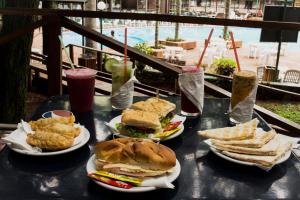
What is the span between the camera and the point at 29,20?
12.2 feet

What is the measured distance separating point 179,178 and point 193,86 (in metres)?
0.68

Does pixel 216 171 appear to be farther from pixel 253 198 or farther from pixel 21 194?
pixel 21 194

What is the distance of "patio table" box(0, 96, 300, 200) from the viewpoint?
108 cm

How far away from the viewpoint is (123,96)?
183 cm

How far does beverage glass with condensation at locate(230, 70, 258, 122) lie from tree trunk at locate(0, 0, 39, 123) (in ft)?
8.54

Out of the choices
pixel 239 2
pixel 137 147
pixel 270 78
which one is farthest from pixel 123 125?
pixel 239 2

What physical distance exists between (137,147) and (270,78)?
11.2 meters

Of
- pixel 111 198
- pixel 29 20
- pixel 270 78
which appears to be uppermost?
pixel 29 20

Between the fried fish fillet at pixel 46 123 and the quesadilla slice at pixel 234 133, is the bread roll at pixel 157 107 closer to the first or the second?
the quesadilla slice at pixel 234 133

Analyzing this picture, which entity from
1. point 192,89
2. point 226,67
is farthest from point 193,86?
point 226,67

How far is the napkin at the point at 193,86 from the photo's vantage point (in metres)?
1.75

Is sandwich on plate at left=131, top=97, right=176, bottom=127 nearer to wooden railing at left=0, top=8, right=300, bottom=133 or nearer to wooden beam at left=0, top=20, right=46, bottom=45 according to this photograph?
wooden railing at left=0, top=8, right=300, bottom=133

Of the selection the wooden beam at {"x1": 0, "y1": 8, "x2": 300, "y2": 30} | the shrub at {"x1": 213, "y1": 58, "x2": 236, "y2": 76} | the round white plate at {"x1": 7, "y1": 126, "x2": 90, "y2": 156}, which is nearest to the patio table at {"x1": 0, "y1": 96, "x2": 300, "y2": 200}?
the round white plate at {"x1": 7, "y1": 126, "x2": 90, "y2": 156}

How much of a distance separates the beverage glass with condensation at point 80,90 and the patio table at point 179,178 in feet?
1.07
